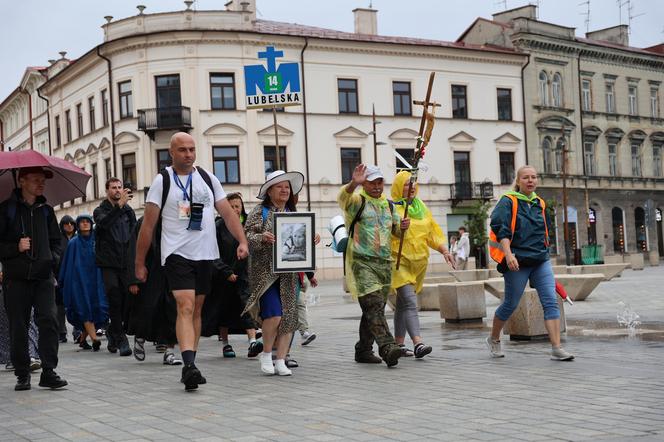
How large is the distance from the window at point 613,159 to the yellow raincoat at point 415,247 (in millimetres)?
50161

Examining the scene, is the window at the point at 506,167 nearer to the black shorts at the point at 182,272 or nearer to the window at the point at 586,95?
the window at the point at 586,95

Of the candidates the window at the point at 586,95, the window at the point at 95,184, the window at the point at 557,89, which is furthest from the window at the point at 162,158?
the window at the point at 586,95

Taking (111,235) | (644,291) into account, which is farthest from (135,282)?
(644,291)

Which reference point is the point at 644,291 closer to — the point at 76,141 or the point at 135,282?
the point at 135,282

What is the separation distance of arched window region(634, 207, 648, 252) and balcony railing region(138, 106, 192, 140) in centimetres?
2905

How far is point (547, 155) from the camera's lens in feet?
179

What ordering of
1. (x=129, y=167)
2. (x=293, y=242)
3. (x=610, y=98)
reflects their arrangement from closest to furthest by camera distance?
(x=293, y=242) → (x=129, y=167) → (x=610, y=98)

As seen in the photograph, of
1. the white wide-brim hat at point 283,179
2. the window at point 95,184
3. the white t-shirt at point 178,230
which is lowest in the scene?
the white t-shirt at point 178,230

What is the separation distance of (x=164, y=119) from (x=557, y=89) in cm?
2292

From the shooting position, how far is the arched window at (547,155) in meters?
54.2

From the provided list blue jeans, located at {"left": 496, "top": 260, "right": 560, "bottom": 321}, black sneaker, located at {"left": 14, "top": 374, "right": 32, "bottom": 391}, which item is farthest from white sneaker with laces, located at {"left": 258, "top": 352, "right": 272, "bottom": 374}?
blue jeans, located at {"left": 496, "top": 260, "right": 560, "bottom": 321}

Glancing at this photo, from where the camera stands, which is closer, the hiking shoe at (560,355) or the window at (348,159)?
the hiking shoe at (560,355)

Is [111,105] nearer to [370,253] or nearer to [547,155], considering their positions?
[547,155]

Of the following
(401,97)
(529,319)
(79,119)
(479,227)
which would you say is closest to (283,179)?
(529,319)
